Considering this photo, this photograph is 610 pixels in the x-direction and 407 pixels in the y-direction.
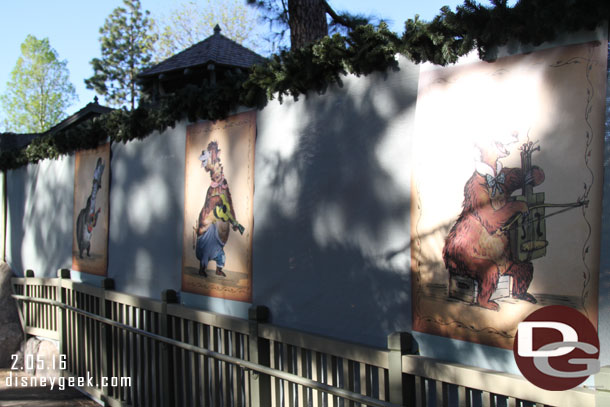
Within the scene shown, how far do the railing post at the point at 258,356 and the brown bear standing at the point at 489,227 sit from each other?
1749 millimetres

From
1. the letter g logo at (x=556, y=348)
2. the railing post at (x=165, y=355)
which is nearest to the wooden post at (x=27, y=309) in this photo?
the railing post at (x=165, y=355)

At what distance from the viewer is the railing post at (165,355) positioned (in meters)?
5.31

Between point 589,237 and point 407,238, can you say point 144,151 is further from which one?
point 589,237

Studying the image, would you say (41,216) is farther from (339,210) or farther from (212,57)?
(212,57)

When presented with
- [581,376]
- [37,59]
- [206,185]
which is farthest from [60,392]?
[37,59]

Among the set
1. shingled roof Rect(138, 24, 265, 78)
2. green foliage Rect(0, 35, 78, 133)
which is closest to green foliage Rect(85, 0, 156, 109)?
green foliage Rect(0, 35, 78, 133)

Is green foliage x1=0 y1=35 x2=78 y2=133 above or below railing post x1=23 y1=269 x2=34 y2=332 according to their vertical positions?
above

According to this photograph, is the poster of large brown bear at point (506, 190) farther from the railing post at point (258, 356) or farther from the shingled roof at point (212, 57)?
the shingled roof at point (212, 57)

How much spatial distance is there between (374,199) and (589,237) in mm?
1328

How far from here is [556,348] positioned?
265 centimetres

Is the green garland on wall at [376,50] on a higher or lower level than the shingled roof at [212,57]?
lower

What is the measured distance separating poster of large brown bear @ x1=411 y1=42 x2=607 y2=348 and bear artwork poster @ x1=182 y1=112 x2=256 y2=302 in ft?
5.73

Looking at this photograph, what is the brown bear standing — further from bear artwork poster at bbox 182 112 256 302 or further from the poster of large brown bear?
bear artwork poster at bbox 182 112 256 302

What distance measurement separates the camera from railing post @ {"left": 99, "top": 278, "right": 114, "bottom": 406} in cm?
630
